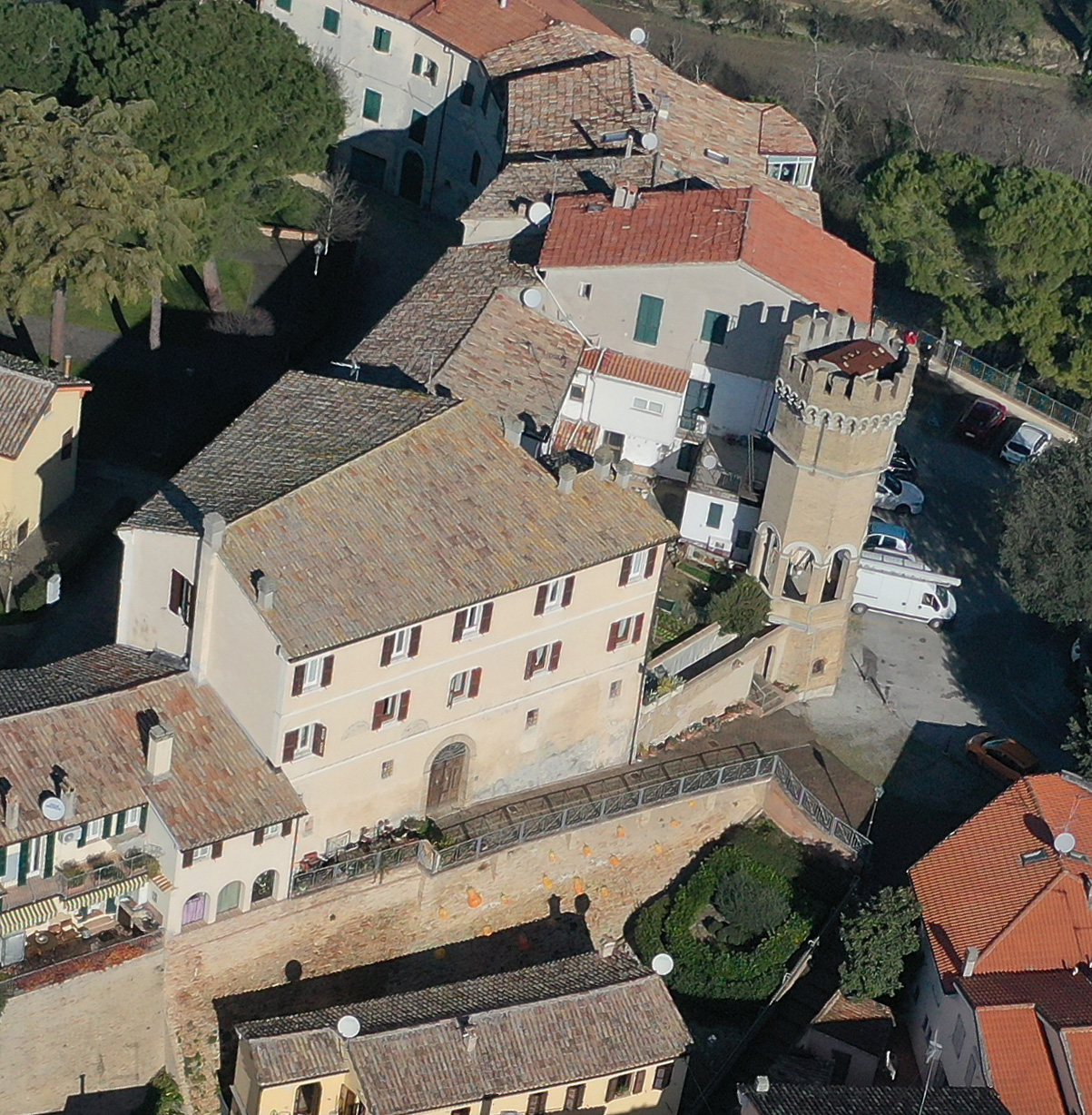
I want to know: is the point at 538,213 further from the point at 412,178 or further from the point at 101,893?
the point at 101,893

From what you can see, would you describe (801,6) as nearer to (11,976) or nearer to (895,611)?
(895,611)

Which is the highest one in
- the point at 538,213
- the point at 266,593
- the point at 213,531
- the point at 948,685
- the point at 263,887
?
the point at 213,531

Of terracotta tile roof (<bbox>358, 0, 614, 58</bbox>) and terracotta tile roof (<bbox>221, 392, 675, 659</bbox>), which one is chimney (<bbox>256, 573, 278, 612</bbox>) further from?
terracotta tile roof (<bbox>358, 0, 614, 58</bbox>)

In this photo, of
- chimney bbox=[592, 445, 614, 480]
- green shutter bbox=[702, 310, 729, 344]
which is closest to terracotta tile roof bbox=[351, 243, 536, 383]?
green shutter bbox=[702, 310, 729, 344]

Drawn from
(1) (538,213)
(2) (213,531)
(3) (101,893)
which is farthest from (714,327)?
(3) (101,893)

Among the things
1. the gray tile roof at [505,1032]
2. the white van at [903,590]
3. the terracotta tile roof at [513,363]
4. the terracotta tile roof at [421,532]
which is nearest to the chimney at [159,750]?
the terracotta tile roof at [421,532]

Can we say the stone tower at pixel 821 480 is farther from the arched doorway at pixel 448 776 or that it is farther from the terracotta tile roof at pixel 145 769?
the terracotta tile roof at pixel 145 769
